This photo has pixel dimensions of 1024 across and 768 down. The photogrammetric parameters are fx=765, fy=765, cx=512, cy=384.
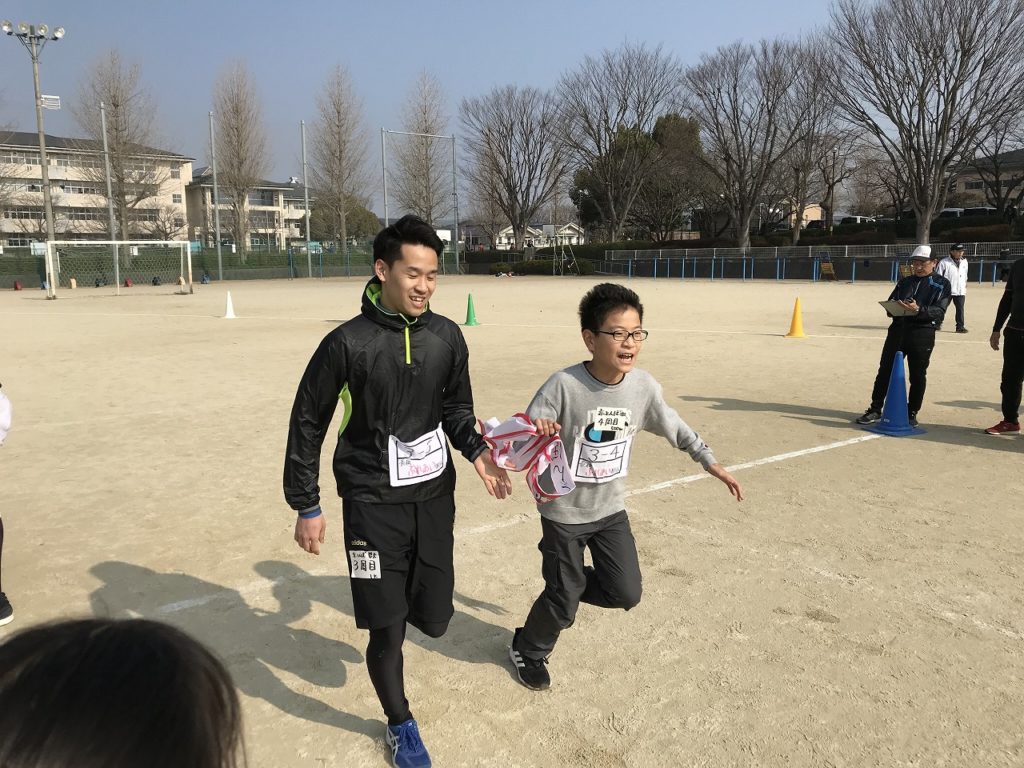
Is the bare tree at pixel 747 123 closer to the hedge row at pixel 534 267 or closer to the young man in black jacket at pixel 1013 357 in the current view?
the hedge row at pixel 534 267

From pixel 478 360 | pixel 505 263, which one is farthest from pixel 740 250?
pixel 478 360

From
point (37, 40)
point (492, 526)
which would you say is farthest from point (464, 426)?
point (37, 40)

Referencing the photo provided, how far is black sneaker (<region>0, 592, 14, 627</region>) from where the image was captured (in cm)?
365

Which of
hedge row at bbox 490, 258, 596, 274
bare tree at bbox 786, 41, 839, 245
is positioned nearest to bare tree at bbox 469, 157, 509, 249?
hedge row at bbox 490, 258, 596, 274

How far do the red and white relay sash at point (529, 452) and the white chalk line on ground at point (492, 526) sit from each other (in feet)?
6.12

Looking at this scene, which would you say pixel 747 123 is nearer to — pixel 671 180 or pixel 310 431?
pixel 671 180

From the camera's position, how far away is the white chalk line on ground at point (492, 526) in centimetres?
390

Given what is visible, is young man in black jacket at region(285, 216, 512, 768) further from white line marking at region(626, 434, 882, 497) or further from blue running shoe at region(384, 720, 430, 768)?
white line marking at region(626, 434, 882, 497)

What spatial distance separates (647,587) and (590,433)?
1.33 m

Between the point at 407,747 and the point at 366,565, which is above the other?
the point at 366,565

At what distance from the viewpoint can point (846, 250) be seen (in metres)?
42.6

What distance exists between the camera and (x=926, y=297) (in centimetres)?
752

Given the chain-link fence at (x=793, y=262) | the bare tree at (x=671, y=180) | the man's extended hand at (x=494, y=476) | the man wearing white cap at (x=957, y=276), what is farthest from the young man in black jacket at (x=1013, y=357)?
the bare tree at (x=671, y=180)

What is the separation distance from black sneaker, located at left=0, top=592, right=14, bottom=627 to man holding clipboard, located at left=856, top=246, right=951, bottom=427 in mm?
7216
